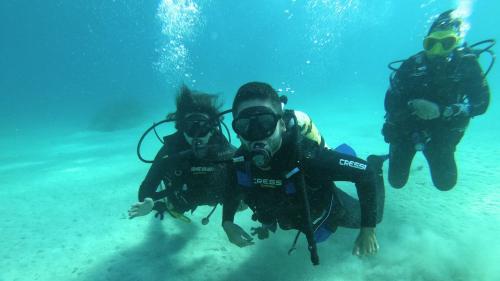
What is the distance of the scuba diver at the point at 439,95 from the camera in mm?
5445

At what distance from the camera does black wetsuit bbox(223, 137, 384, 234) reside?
3.23 m

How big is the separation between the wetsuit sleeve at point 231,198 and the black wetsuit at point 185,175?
76 centimetres

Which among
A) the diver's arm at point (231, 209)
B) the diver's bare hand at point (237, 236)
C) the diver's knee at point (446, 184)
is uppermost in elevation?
the diver's knee at point (446, 184)

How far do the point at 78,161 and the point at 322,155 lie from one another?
12.8 m

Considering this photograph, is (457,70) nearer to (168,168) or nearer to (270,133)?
(270,133)

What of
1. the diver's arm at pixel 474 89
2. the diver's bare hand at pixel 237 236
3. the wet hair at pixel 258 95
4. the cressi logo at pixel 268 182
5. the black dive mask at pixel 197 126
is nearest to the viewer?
the wet hair at pixel 258 95

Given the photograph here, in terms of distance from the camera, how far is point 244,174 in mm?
3574

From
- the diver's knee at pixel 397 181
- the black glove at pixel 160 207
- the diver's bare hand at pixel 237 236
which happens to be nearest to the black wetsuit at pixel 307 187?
the diver's bare hand at pixel 237 236

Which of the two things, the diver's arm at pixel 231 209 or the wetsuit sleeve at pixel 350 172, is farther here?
the diver's arm at pixel 231 209

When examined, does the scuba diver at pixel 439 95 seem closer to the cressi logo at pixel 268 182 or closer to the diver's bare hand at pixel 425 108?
the diver's bare hand at pixel 425 108

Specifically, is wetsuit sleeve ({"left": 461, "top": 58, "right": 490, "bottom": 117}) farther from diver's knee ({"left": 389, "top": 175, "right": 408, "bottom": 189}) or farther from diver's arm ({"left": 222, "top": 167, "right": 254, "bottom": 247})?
diver's arm ({"left": 222, "top": 167, "right": 254, "bottom": 247})

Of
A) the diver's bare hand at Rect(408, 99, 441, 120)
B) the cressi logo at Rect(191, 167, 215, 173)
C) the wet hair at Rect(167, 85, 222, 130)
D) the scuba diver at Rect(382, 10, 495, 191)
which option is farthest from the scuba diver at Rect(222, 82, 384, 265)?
the scuba diver at Rect(382, 10, 495, 191)

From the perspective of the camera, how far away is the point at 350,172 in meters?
3.23

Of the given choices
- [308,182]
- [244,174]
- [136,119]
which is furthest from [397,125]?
[136,119]
